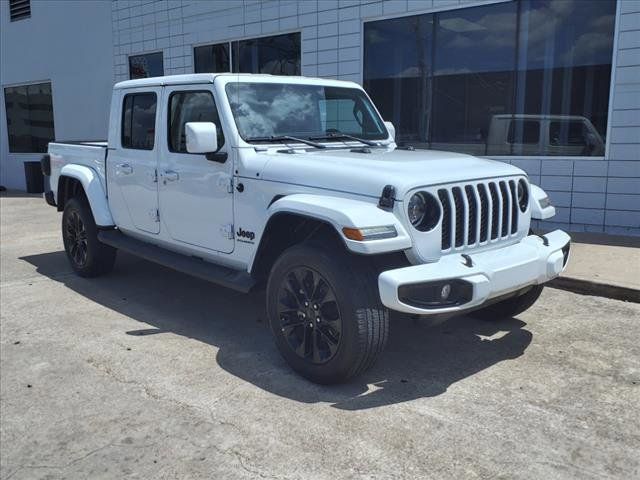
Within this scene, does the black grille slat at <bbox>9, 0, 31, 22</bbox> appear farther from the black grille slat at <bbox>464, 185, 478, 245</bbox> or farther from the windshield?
the black grille slat at <bbox>464, 185, 478, 245</bbox>

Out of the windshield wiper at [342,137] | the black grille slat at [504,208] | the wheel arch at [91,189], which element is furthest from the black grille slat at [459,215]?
the wheel arch at [91,189]

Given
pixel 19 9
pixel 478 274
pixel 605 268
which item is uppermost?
Answer: pixel 19 9

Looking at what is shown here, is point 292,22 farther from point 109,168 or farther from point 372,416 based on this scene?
point 372,416

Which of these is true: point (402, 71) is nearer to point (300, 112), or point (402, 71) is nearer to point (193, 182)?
point (300, 112)

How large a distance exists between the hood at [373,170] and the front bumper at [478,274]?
0.48 m

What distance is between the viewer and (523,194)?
14.5ft

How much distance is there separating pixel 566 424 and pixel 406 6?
288 inches

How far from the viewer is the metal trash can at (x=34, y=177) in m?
15.4

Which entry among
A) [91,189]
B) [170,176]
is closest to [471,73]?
[170,176]

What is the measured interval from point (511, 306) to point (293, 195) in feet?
6.62

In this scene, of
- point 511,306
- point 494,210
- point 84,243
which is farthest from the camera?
point 84,243

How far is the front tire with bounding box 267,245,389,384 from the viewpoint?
11.5 feet

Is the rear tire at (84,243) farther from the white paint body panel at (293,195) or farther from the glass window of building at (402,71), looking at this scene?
the glass window of building at (402,71)

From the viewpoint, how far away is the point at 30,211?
12.2m
